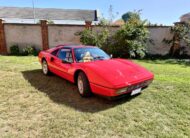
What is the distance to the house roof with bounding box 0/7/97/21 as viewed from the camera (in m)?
31.8

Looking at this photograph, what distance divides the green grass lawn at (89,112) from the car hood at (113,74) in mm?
572

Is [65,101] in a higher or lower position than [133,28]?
lower

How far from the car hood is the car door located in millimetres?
625

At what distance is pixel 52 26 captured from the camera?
13.1 metres

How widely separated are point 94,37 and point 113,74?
830 cm

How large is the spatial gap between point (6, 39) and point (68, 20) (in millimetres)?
19887

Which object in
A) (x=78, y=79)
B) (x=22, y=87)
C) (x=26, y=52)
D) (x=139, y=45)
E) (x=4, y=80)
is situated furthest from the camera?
(x=26, y=52)

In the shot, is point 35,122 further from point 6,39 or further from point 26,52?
point 6,39

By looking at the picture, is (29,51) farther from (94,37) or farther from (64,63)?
(64,63)

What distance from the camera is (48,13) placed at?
109 feet

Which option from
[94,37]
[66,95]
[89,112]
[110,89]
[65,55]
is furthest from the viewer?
[94,37]

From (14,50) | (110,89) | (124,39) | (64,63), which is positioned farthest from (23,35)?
(110,89)

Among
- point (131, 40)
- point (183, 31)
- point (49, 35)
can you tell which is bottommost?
point (131, 40)

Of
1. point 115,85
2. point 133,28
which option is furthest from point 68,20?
point 115,85
